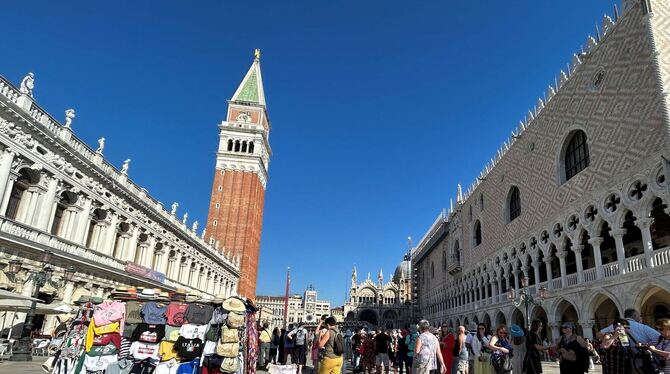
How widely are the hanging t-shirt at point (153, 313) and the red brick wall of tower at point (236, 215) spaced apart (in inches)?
1821

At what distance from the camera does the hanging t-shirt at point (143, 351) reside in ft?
25.2

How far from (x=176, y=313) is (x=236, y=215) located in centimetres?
4903

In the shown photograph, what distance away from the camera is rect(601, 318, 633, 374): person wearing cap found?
5.14 m

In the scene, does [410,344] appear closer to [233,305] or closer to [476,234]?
[233,305]

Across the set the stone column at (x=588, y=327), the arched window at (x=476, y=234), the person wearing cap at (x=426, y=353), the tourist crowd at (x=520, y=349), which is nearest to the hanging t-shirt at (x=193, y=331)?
the tourist crowd at (x=520, y=349)

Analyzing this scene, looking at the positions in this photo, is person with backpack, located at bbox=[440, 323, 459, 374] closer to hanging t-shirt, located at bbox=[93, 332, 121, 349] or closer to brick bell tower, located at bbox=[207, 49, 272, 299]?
hanging t-shirt, located at bbox=[93, 332, 121, 349]

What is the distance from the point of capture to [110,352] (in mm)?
7645

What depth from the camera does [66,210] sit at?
1883cm

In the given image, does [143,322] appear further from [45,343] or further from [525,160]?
[525,160]

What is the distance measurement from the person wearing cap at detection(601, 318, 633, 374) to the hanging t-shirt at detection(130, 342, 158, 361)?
7376 millimetres

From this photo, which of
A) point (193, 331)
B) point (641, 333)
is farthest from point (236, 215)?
point (641, 333)

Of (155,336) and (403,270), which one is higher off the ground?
(403,270)

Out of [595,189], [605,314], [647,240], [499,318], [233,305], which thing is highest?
[595,189]

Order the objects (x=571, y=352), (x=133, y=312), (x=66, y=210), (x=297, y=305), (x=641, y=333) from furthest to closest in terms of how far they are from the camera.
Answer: (x=297, y=305), (x=66, y=210), (x=133, y=312), (x=571, y=352), (x=641, y=333)
